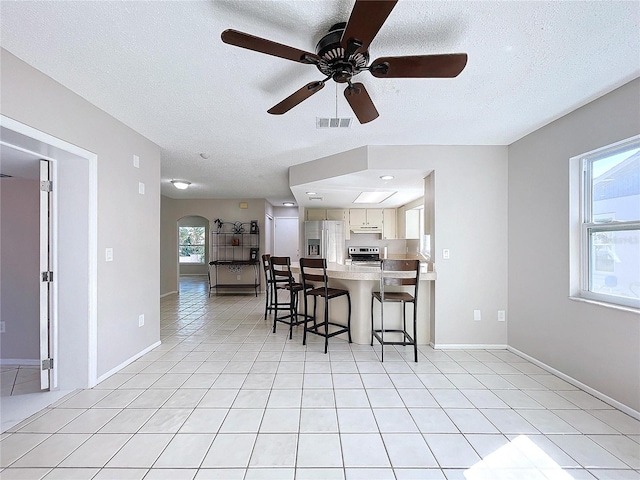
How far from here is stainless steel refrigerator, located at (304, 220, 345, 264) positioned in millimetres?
6492

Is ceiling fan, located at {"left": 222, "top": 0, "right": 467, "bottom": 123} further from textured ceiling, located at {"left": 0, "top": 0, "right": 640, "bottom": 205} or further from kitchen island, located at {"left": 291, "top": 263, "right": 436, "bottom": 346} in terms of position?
kitchen island, located at {"left": 291, "top": 263, "right": 436, "bottom": 346}

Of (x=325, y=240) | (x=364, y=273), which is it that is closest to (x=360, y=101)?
(x=364, y=273)

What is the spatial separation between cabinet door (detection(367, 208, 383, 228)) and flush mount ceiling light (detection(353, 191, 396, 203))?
91 centimetres

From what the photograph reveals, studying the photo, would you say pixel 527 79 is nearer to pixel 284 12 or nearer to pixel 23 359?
pixel 284 12

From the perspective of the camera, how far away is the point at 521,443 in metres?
1.77

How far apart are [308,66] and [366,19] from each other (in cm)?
79

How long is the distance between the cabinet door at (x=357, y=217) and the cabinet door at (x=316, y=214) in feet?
2.01

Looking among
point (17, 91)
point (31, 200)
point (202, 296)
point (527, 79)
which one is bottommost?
point (202, 296)

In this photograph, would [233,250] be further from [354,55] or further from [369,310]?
[354,55]

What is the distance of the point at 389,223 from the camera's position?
6734 mm

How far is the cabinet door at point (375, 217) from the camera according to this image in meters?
6.73

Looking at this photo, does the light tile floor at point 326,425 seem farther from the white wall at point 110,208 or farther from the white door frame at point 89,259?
the white wall at point 110,208

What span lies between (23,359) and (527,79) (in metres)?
5.23

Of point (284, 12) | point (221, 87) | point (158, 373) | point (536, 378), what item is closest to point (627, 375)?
point (536, 378)
